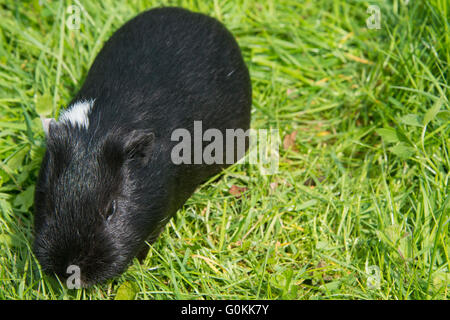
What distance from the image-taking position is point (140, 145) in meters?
3.95

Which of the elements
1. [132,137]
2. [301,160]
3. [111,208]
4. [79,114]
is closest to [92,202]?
[111,208]

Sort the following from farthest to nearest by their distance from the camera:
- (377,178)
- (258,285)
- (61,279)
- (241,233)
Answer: (377,178) → (241,233) → (258,285) → (61,279)

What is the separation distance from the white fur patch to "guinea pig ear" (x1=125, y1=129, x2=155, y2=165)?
40 cm

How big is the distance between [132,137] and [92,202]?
0.55m

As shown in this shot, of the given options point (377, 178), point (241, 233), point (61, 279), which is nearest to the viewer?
point (61, 279)

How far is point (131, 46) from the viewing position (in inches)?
186

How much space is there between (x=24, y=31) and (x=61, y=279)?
343cm

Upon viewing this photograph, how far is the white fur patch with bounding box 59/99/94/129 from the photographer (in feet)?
13.3

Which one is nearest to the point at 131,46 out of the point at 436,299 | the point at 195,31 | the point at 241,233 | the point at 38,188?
the point at 195,31

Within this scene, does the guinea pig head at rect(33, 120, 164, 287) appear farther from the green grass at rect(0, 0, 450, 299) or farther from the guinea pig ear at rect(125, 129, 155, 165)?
the green grass at rect(0, 0, 450, 299)

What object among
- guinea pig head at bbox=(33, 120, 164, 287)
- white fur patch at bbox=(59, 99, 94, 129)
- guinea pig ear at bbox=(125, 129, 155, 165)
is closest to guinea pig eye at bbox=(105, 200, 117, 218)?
guinea pig head at bbox=(33, 120, 164, 287)

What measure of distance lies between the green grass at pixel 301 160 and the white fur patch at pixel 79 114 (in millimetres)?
932

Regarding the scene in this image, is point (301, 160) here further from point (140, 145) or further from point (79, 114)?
point (79, 114)
